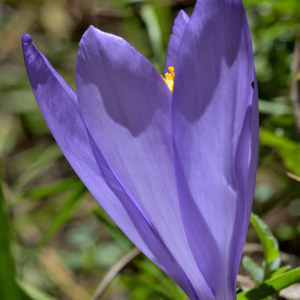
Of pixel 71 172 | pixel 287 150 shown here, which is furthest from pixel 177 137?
pixel 71 172

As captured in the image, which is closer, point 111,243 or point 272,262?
point 272,262

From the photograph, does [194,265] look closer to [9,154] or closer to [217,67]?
[217,67]

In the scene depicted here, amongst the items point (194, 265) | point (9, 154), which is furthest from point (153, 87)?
point (9, 154)

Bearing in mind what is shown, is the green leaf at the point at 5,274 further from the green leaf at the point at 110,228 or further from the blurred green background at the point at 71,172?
the green leaf at the point at 110,228

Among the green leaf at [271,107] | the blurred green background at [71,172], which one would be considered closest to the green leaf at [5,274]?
the blurred green background at [71,172]

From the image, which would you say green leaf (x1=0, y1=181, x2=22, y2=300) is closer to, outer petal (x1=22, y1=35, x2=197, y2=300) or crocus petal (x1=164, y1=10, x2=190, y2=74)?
outer petal (x1=22, y1=35, x2=197, y2=300)

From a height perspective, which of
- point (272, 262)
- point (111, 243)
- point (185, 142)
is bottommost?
point (111, 243)
